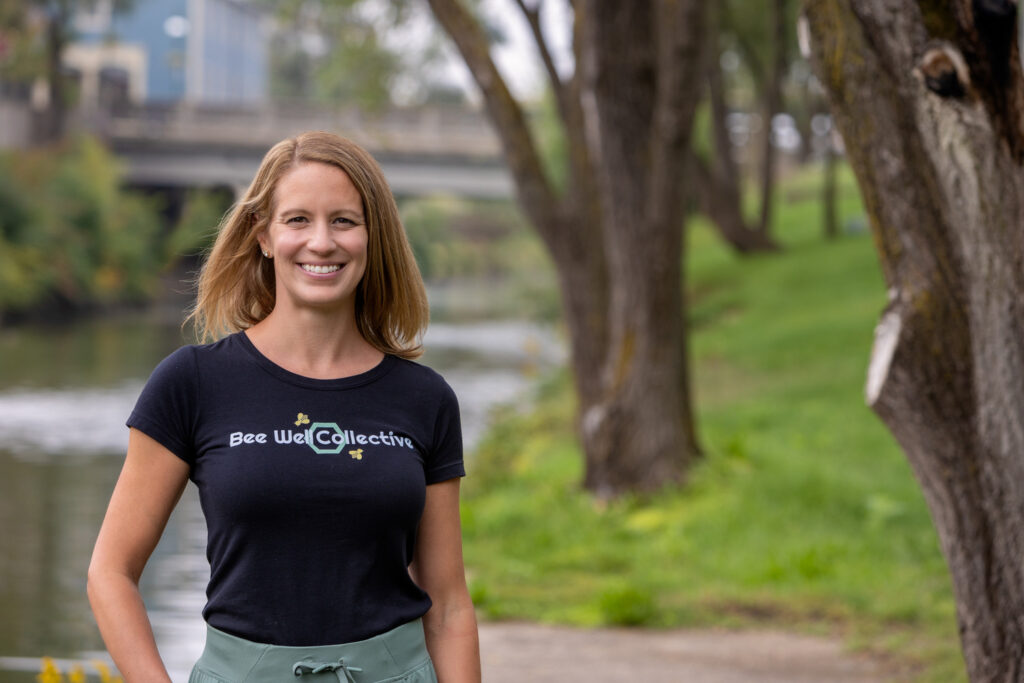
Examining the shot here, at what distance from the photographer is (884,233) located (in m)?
4.37

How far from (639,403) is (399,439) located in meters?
8.04

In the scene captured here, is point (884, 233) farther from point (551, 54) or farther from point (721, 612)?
point (551, 54)

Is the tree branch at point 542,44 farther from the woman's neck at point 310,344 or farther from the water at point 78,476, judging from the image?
the woman's neck at point 310,344

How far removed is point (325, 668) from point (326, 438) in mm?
446

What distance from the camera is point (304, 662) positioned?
272 centimetres

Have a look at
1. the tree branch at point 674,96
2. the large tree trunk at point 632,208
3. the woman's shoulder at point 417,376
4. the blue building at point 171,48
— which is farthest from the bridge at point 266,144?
the woman's shoulder at point 417,376

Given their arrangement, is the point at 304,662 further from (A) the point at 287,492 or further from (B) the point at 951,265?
(B) the point at 951,265

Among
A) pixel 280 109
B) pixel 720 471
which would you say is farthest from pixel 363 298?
pixel 280 109

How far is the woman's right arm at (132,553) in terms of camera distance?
2.70 meters

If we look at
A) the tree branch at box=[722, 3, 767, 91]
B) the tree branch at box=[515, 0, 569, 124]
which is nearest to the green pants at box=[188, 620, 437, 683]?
the tree branch at box=[515, 0, 569, 124]

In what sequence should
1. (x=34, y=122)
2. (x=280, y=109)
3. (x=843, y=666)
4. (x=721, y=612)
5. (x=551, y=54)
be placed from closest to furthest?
(x=843, y=666), (x=721, y=612), (x=551, y=54), (x=280, y=109), (x=34, y=122)

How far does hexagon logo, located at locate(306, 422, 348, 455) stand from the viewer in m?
2.78

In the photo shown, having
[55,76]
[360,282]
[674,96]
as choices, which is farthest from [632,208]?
[55,76]

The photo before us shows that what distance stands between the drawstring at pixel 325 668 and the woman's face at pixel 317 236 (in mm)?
722
